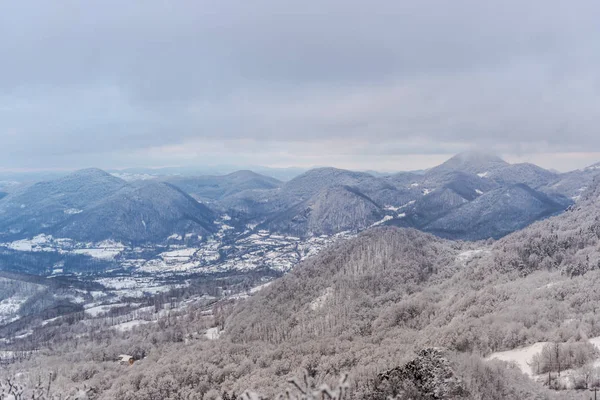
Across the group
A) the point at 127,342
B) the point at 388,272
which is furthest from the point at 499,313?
the point at 127,342

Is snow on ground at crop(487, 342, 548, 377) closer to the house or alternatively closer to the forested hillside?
the forested hillside

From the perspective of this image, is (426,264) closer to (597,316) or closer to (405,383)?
(597,316)

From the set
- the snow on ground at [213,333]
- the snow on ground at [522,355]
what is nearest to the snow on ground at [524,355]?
the snow on ground at [522,355]

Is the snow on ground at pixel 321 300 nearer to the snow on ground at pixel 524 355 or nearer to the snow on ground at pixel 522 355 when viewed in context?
the snow on ground at pixel 522 355

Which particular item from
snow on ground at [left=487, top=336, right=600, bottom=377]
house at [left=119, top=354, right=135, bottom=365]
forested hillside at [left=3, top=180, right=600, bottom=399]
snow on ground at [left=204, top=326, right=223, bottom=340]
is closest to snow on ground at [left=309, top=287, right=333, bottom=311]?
forested hillside at [left=3, top=180, right=600, bottom=399]

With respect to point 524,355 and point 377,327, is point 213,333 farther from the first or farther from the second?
point 524,355
